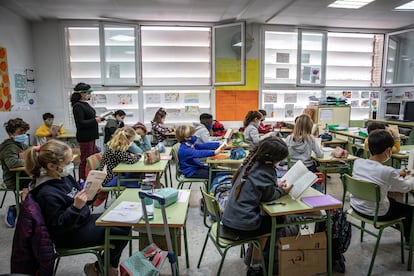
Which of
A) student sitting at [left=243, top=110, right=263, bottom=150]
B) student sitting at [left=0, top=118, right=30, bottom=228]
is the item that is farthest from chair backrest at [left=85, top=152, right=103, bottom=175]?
student sitting at [left=243, top=110, right=263, bottom=150]

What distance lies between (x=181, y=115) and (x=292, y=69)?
282 cm

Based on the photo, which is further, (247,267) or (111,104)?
(111,104)

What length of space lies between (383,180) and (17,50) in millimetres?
6295

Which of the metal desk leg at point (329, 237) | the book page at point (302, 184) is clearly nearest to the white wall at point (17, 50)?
the book page at point (302, 184)

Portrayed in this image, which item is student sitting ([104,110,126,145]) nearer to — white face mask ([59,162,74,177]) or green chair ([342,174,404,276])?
white face mask ([59,162,74,177])

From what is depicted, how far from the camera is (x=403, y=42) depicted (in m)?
6.92

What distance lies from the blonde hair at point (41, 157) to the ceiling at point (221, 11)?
154 inches

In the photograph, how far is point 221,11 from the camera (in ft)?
18.6

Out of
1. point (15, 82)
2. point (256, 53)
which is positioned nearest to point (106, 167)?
point (15, 82)

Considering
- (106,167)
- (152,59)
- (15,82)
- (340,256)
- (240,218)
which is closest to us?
(240,218)

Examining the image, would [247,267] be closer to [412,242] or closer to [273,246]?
[273,246]

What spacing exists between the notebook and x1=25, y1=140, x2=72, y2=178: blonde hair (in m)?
1.67

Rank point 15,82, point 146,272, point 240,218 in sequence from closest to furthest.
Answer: point 146,272, point 240,218, point 15,82

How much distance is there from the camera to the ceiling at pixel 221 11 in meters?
5.14
